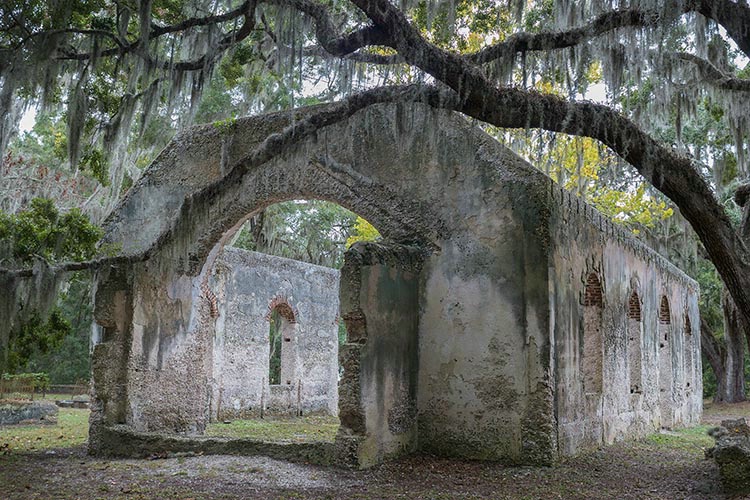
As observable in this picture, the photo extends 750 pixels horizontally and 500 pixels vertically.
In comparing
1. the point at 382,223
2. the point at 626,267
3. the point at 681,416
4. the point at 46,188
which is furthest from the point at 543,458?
the point at 46,188

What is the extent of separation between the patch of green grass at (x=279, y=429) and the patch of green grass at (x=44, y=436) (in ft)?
6.79

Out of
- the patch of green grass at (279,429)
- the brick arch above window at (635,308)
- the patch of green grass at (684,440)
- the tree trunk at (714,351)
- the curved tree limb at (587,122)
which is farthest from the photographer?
the tree trunk at (714,351)

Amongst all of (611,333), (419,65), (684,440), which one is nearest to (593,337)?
(611,333)

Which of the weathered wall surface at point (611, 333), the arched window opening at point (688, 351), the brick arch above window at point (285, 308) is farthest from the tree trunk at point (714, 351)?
the brick arch above window at point (285, 308)

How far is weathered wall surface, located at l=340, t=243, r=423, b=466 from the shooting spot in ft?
26.5

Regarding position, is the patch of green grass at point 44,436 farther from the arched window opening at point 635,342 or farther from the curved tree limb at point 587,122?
the arched window opening at point 635,342

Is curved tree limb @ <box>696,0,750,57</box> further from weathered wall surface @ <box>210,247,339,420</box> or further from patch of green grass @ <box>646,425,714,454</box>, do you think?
weathered wall surface @ <box>210,247,339,420</box>

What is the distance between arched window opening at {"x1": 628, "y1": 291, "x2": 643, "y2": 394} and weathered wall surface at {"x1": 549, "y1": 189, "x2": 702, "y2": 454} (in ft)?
0.06

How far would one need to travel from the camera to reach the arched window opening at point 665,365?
14.7 m

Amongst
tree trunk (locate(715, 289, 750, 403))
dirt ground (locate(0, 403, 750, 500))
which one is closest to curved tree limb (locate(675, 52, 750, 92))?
dirt ground (locate(0, 403, 750, 500))

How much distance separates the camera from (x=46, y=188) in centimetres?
1970

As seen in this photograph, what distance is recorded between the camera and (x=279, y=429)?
12883 mm

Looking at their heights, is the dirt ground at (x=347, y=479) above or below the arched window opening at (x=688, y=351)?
below

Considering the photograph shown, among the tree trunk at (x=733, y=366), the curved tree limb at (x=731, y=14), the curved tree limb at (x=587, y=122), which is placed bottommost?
the tree trunk at (x=733, y=366)
